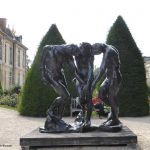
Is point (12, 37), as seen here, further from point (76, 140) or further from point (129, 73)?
point (76, 140)

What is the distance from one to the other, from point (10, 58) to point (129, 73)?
33.5m

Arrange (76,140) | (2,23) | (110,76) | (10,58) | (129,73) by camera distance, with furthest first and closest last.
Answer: (10,58) < (2,23) < (129,73) < (110,76) < (76,140)

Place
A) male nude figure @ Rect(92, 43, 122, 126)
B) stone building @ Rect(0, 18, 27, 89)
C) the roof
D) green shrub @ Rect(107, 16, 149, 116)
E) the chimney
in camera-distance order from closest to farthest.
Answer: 1. male nude figure @ Rect(92, 43, 122, 126)
2. green shrub @ Rect(107, 16, 149, 116)
3. stone building @ Rect(0, 18, 27, 89)
4. the chimney
5. the roof

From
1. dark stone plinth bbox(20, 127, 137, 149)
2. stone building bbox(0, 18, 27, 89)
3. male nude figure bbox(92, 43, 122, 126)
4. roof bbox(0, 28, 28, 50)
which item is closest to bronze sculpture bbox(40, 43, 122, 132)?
male nude figure bbox(92, 43, 122, 126)

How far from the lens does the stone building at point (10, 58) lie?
46000 millimetres

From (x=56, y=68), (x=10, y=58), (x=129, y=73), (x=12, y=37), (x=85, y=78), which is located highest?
(x=12, y=37)

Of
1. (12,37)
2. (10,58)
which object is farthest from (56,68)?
(12,37)

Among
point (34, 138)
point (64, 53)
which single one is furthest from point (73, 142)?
point (64, 53)

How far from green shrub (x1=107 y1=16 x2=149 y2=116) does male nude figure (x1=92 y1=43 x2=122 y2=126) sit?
878 centimetres

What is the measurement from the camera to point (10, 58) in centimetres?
5034

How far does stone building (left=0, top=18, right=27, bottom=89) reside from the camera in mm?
46000

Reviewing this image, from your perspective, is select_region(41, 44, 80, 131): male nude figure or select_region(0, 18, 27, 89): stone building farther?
select_region(0, 18, 27, 89): stone building

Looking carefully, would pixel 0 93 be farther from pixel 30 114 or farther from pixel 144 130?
pixel 144 130

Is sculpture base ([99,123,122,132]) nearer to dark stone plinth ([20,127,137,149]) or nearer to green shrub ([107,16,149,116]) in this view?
dark stone plinth ([20,127,137,149])
